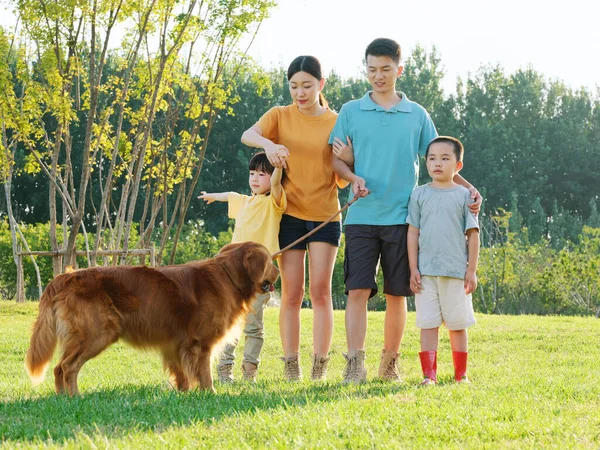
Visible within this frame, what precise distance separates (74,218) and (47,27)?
302cm

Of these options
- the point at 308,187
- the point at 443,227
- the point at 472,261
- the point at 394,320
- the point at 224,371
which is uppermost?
the point at 308,187

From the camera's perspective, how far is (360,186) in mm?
5500

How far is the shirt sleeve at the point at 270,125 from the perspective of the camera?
228 inches

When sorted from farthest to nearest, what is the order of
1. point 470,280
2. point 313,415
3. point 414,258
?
1. point 414,258
2. point 470,280
3. point 313,415

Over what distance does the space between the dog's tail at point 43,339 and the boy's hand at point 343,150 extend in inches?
82.1

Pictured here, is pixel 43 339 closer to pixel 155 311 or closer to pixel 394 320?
pixel 155 311

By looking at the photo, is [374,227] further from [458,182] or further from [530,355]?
[530,355]

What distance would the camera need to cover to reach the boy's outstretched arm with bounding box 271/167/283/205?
5727 millimetres

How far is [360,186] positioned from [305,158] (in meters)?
0.52

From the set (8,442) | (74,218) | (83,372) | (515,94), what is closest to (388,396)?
(8,442)

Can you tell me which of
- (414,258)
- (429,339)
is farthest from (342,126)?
(429,339)

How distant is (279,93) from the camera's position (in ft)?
132

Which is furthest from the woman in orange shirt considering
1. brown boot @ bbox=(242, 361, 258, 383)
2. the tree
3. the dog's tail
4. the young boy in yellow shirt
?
the tree

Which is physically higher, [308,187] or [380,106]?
[380,106]
